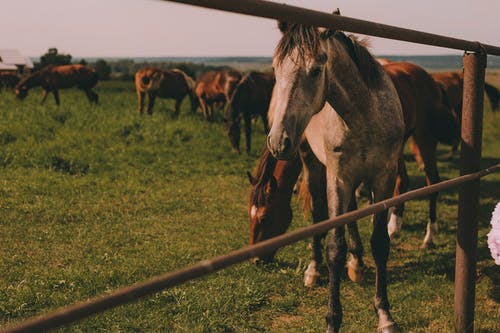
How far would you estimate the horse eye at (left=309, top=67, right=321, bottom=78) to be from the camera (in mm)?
2131

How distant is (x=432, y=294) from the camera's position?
11.7ft

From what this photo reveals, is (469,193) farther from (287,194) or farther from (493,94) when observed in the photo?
(493,94)

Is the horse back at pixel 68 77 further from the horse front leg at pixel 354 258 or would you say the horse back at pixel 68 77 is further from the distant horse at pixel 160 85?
the horse front leg at pixel 354 258

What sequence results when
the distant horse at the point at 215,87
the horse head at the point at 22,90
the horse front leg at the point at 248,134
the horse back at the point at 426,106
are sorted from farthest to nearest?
the horse head at the point at 22,90
the distant horse at the point at 215,87
the horse front leg at the point at 248,134
the horse back at the point at 426,106

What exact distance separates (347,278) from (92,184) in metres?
4.11

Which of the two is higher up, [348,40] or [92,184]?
[348,40]

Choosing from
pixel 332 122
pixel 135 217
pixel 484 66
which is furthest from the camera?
pixel 135 217

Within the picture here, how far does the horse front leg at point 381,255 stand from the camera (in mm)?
2941

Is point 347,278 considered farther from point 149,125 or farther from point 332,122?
point 149,125

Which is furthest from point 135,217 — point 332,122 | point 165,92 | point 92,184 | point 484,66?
point 165,92

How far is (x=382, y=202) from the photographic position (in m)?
1.67

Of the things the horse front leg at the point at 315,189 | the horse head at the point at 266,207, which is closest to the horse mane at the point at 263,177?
the horse head at the point at 266,207

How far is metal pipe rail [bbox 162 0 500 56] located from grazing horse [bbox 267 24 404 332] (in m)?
0.45

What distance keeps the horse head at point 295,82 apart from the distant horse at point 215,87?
10647 mm
